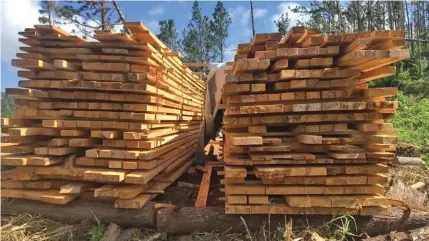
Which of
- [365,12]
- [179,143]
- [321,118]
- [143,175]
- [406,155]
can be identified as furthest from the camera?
[365,12]

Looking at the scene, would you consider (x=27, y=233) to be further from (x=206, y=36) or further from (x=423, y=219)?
(x=206, y=36)

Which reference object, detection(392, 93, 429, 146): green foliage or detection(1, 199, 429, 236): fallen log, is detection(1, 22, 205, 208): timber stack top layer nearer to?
detection(1, 199, 429, 236): fallen log

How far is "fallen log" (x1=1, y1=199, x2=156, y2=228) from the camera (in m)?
4.02

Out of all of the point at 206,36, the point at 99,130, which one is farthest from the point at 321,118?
the point at 206,36

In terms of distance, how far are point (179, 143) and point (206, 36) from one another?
103 feet

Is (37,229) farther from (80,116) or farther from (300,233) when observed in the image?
(300,233)

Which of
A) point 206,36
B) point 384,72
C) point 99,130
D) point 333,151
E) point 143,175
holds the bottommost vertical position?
point 143,175

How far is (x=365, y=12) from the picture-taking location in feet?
118

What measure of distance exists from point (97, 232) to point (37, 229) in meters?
0.77

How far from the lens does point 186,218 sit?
12.8ft

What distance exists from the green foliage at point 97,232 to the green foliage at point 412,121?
28.2ft

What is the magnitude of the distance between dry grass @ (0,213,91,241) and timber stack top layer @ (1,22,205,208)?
29 centimetres

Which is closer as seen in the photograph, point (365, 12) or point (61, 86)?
point (61, 86)

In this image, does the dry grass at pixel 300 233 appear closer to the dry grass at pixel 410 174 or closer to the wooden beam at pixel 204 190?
the wooden beam at pixel 204 190
